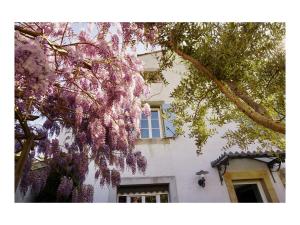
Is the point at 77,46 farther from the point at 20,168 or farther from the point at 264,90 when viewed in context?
the point at 264,90

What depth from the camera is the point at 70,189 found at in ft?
13.9

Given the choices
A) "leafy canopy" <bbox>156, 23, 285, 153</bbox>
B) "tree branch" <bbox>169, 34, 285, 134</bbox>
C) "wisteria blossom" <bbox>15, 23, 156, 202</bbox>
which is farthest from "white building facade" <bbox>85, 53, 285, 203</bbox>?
"tree branch" <bbox>169, 34, 285, 134</bbox>

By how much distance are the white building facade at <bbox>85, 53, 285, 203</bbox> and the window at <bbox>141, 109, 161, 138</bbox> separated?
0.07 feet

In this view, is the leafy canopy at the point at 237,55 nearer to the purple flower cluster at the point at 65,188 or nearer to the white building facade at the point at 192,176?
the white building facade at the point at 192,176

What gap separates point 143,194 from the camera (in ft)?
17.0

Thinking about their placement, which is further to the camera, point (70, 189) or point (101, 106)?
point (70, 189)

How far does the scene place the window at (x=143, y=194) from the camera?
5.16 m

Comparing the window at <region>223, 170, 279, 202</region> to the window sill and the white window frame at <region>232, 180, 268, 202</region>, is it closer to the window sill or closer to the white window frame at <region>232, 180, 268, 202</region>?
the white window frame at <region>232, 180, 268, 202</region>

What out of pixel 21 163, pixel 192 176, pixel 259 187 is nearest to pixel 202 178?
pixel 192 176

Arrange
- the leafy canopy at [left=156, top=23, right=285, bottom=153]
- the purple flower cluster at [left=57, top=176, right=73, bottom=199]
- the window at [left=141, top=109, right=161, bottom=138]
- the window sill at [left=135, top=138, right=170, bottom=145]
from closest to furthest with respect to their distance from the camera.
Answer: the leafy canopy at [left=156, top=23, right=285, bottom=153], the purple flower cluster at [left=57, top=176, right=73, bottom=199], the window sill at [left=135, top=138, right=170, bottom=145], the window at [left=141, top=109, right=161, bottom=138]

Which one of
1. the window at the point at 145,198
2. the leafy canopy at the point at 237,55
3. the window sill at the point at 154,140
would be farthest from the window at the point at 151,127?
the leafy canopy at the point at 237,55

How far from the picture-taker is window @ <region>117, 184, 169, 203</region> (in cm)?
516
